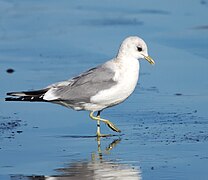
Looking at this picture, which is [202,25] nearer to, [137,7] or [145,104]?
[137,7]

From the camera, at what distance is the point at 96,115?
9555mm

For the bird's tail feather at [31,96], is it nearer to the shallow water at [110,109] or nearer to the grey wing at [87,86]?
the grey wing at [87,86]

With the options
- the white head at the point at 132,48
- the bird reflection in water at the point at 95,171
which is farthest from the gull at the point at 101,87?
the bird reflection in water at the point at 95,171

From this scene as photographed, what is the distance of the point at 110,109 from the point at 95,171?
2557 millimetres

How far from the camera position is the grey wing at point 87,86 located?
8914 millimetres

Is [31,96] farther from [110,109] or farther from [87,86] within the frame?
[110,109]

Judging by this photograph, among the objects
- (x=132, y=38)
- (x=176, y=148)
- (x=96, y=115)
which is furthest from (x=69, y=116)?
(x=176, y=148)

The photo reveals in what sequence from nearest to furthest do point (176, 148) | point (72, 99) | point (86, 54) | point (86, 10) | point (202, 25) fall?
point (176, 148)
point (72, 99)
point (86, 54)
point (202, 25)
point (86, 10)

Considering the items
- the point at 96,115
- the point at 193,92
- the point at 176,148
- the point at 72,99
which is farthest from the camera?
the point at 193,92

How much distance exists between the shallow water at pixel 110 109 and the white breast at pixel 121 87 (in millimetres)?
288

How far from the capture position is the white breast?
8898 millimetres

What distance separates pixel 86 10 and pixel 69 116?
5823mm

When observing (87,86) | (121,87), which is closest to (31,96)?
(87,86)

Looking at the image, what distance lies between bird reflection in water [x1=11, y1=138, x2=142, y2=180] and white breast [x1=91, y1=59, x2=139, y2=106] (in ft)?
3.88
